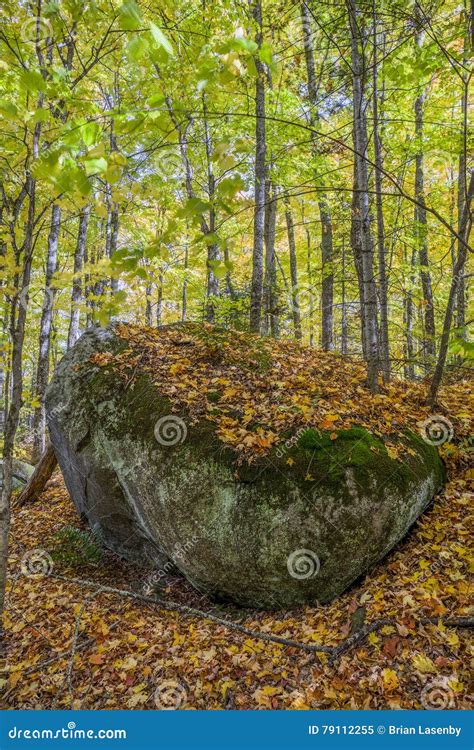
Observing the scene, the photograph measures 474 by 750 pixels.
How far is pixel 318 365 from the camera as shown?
22.0 ft

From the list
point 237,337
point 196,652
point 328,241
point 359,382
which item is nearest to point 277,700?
point 196,652

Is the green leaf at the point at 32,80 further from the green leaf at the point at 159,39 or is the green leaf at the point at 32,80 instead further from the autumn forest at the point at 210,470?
the green leaf at the point at 159,39

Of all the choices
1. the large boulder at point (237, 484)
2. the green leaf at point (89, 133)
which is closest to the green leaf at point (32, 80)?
the green leaf at point (89, 133)

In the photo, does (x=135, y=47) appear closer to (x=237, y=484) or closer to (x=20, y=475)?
(x=237, y=484)

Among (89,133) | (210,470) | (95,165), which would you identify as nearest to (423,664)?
(210,470)

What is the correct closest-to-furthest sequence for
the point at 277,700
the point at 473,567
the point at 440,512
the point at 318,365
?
the point at 277,700 < the point at 473,567 < the point at 440,512 < the point at 318,365

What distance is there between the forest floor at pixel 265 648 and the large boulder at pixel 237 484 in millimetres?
279

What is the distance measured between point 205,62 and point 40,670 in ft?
17.1

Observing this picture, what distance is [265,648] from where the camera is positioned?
3.69 meters

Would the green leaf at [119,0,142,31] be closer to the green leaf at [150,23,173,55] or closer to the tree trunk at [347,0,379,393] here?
the green leaf at [150,23,173,55]

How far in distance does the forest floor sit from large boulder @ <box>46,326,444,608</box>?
28 cm

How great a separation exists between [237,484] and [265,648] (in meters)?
1.51

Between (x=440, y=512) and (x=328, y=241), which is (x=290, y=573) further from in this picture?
(x=328, y=241)

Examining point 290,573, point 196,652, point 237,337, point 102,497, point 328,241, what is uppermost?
point 328,241
